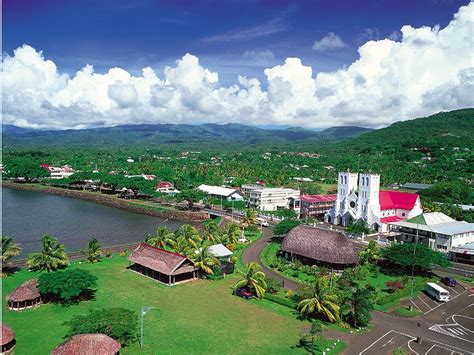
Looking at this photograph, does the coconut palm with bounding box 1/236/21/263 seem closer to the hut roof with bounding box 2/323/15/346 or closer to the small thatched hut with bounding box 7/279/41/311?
the small thatched hut with bounding box 7/279/41/311

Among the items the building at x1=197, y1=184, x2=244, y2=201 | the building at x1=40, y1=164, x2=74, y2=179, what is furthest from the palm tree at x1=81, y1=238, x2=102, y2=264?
the building at x1=40, y1=164, x2=74, y2=179

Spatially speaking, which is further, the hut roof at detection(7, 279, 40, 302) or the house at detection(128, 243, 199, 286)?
the house at detection(128, 243, 199, 286)

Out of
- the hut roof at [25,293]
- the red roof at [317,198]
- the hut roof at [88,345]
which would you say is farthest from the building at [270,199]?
the hut roof at [88,345]

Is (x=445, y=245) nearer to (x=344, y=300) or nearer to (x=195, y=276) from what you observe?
(x=344, y=300)

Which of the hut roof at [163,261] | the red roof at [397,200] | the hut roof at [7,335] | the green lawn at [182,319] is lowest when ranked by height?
the green lawn at [182,319]

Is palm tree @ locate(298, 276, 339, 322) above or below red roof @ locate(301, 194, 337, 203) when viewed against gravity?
below

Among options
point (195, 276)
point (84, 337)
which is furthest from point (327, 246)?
point (84, 337)

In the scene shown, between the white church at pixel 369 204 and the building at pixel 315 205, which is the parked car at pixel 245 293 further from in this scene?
the building at pixel 315 205
